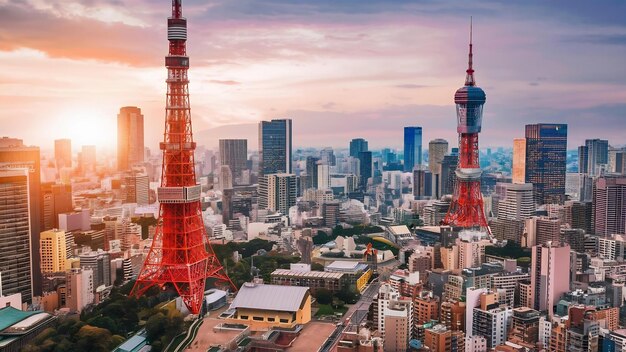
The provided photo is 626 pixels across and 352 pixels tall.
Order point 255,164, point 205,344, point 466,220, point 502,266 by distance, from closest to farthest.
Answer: point 205,344 < point 502,266 < point 466,220 < point 255,164

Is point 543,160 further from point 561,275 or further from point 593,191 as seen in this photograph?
point 561,275

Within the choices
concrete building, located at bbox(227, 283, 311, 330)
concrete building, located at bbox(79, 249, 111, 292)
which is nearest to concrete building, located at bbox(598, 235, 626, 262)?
concrete building, located at bbox(227, 283, 311, 330)

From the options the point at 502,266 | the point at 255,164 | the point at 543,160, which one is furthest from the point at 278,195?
the point at 502,266

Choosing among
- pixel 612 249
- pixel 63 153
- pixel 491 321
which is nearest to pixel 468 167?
pixel 612 249

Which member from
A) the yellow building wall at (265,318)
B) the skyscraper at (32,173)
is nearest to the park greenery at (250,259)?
the yellow building wall at (265,318)

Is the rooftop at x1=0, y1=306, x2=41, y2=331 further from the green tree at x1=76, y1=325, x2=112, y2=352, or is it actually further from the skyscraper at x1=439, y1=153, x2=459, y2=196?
the skyscraper at x1=439, y1=153, x2=459, y2=196

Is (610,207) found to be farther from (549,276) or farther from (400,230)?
(549,276)

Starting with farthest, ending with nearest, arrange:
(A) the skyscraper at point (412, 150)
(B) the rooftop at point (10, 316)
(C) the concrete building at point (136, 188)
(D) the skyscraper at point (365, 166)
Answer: (D) the skyscraper at point (365, 166) < (A) the skyscraper at point (412, 150) < (C) the concrete building at point (136, 188) < (B) the rooftop at point (10, 316)

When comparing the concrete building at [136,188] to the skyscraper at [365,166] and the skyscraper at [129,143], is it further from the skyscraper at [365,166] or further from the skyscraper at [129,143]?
the skyscraper at [365,166]
